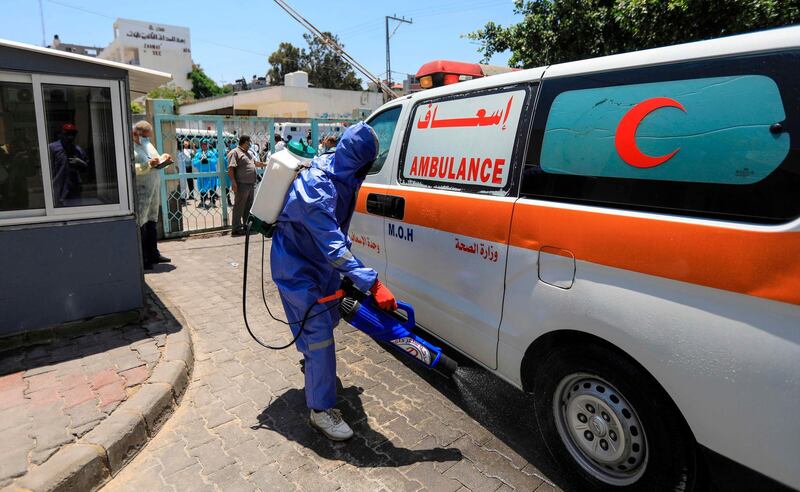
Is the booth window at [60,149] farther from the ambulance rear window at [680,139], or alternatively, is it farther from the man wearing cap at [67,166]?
the ambulance rear window at [680,139]

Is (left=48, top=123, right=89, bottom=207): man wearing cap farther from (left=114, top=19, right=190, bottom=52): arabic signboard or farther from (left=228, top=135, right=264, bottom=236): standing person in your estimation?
(left=114, top=19, right=190, bottom=52): arabic signboard

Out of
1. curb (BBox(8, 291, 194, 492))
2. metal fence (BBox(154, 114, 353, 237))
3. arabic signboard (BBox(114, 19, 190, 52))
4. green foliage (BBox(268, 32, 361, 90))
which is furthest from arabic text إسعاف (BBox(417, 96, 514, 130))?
arabic signboard (BBox(114, 19, 190, 52))

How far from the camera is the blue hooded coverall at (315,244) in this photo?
9.29 ft

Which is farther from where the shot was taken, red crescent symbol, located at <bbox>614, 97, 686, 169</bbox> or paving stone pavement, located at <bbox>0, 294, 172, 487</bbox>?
paving stone pavement, located at <bbox>0, 294, 172, 487</bbox>

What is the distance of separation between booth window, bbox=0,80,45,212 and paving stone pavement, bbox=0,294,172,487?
1197 mm

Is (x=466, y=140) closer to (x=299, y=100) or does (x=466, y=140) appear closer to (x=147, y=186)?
(x=147, y=186)

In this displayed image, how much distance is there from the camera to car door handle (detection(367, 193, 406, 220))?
368cm

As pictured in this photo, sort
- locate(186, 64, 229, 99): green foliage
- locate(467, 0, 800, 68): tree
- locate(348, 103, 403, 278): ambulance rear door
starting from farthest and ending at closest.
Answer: locate(186, 64, 229, 99): green foliage
locate(467, 0, 800, 68): tree
locate(348, 103, 403, 278): ambulance rear door

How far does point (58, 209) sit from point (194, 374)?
1.82 m

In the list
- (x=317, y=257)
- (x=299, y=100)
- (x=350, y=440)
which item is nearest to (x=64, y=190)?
(x=317, y=257)

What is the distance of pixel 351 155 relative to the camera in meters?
2.92

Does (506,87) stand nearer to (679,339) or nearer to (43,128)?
(679,339)

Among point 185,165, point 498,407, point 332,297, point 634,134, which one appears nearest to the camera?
point 634,134

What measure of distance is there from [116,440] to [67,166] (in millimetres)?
2592
